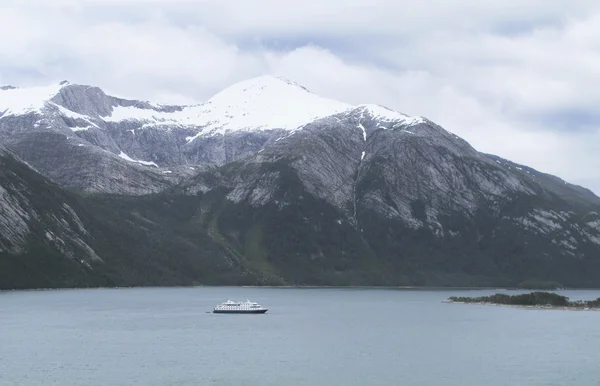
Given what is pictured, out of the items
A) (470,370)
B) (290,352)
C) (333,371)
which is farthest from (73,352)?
(470,370)

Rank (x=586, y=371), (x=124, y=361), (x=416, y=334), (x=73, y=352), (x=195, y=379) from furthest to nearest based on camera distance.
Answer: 1. (x=416, y=334)
2. (x=73, y=352)
3. (x=124, y=361)
4. (x=586, y=371)
5. (x=195, y=379)

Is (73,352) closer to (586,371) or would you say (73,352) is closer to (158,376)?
(158,376)

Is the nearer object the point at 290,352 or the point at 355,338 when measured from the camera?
the point at 290,352

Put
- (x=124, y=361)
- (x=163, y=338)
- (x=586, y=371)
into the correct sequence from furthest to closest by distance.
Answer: (x=163, y=338)
(x=124, y=361)
(x=586, y=371)

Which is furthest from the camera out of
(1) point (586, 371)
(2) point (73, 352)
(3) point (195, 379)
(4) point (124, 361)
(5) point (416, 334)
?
(5) point (416, 334)

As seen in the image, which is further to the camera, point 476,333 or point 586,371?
point 476,333

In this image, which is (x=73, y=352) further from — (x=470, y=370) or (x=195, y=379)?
(x=470, y=370)

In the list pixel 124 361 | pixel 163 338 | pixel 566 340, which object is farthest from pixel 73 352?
pixel 566 340

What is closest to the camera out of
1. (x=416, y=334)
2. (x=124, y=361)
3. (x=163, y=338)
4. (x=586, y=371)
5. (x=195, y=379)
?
(x=195, y=379)
